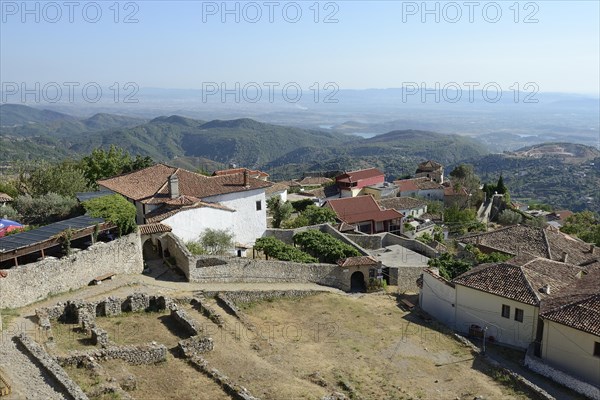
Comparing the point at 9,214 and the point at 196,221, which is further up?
the point at 9,214

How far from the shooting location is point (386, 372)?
67.1ft

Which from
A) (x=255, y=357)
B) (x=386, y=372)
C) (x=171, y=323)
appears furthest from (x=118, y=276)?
(x=386, y=372)

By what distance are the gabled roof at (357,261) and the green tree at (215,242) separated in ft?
23.0

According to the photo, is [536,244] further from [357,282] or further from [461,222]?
[461,222]

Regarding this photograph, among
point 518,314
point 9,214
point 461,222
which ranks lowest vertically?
point 461,222

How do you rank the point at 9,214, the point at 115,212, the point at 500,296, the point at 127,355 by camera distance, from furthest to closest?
the point at 9,214 → the point at 115,212 → the point at 500,296 → the point at 127,355

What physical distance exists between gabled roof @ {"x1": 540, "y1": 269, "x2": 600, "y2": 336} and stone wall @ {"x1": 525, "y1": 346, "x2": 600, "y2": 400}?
6.36 feet

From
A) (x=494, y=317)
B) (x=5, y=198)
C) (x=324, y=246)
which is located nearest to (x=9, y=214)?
(x=5, y=198)

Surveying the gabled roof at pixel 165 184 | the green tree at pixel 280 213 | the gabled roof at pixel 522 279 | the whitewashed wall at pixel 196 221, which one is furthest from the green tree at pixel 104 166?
the gabled roof at pixel 522 279

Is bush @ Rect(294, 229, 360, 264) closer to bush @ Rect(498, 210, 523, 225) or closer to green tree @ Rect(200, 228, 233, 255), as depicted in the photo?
green tree @ Rect(200, 228, 233, 255)

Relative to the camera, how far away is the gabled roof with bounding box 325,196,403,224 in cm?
4778

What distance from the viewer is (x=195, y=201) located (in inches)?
1299

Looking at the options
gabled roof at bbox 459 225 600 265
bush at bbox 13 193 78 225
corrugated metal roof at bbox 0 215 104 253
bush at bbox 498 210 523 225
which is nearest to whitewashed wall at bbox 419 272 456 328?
gabled roof at bbox 459 225 600 265

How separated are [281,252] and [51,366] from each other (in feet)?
58.3
